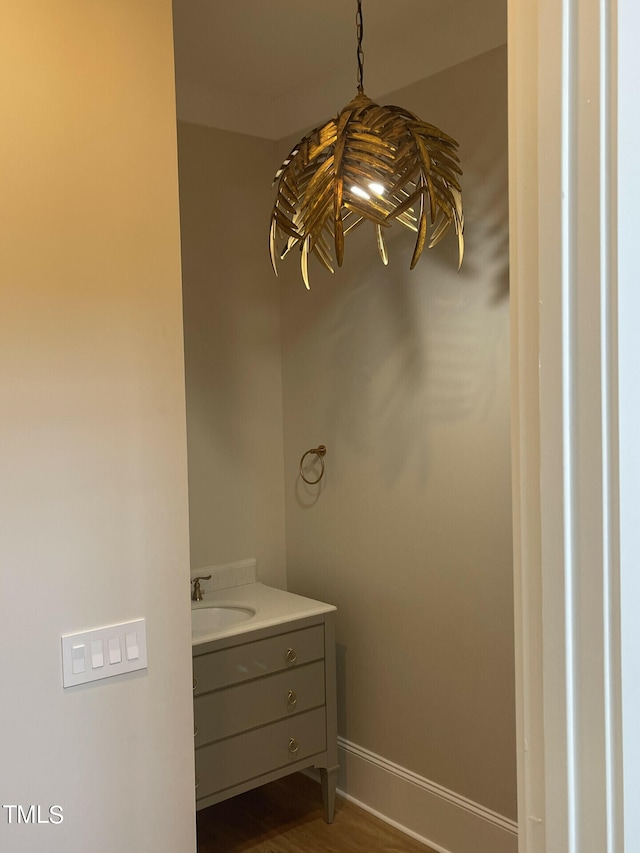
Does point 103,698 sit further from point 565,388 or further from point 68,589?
point 565,388

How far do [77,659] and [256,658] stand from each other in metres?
1.16

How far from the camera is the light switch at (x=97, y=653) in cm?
169

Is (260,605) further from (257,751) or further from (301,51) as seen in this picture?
(301,51)

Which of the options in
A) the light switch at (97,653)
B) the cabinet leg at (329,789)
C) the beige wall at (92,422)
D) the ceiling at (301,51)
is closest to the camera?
the beige wall at (92,422)

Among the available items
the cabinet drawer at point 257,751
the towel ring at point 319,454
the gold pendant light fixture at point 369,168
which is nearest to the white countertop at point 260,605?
the cabinet drawer at point 257,751

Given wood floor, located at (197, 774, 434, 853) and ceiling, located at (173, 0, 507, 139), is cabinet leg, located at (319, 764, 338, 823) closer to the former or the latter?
wood floor, located at (197, 774, 434, 853)

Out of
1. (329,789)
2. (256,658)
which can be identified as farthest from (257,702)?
(329,789)

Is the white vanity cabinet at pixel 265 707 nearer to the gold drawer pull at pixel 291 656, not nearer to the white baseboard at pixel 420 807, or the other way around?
the gold drawer pull at pixel 291 656

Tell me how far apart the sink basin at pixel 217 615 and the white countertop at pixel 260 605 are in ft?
0.04

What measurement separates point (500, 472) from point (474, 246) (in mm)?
758

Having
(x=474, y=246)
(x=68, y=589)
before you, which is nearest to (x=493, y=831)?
(x=68, y=589)

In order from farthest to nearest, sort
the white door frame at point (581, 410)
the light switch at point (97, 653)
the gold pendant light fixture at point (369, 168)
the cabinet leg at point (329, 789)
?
the cabinet leg at point (329, 789), the gold pendant light fixture at point (369, 168), the light switch at point (97, 653), the white door frame at point (581, 410)

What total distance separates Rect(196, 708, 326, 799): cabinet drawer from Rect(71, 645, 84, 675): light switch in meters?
1.09

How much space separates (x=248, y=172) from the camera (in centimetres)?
334
